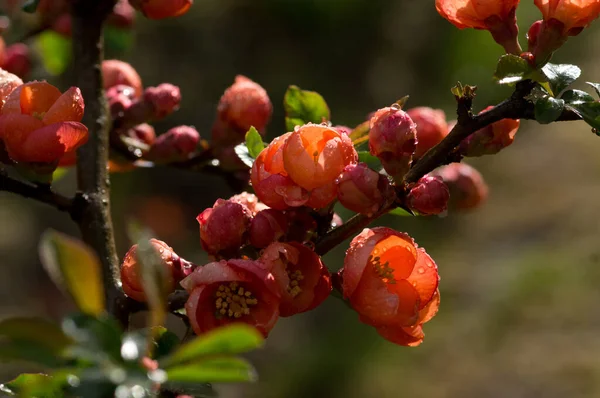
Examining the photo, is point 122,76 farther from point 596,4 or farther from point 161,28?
point 161,28

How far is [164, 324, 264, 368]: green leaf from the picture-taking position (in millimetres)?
435

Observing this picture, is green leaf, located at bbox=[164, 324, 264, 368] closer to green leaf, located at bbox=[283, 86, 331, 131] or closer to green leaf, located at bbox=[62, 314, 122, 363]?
green leaf, located at bbox=[62, 314, 122, 363]

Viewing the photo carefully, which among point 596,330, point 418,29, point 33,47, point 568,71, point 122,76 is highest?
point 568,71

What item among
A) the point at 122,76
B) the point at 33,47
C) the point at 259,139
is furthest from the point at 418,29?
the point at 259,139

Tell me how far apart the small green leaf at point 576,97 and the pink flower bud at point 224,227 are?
11.5 inches

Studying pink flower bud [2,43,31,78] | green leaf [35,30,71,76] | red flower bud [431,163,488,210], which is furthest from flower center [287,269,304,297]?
green leaf [35,30,71,76]

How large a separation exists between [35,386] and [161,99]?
0.58m

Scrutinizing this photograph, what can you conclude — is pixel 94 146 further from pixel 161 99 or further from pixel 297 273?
pixel 297 273

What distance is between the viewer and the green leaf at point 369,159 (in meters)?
0.73

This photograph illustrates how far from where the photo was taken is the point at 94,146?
2.91 ft

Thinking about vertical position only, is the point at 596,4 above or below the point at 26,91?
above

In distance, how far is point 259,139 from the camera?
0.75 metres

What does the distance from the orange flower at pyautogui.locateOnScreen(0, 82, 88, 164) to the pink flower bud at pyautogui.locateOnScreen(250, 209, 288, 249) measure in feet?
0.57

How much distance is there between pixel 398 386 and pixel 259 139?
7.62 feet
